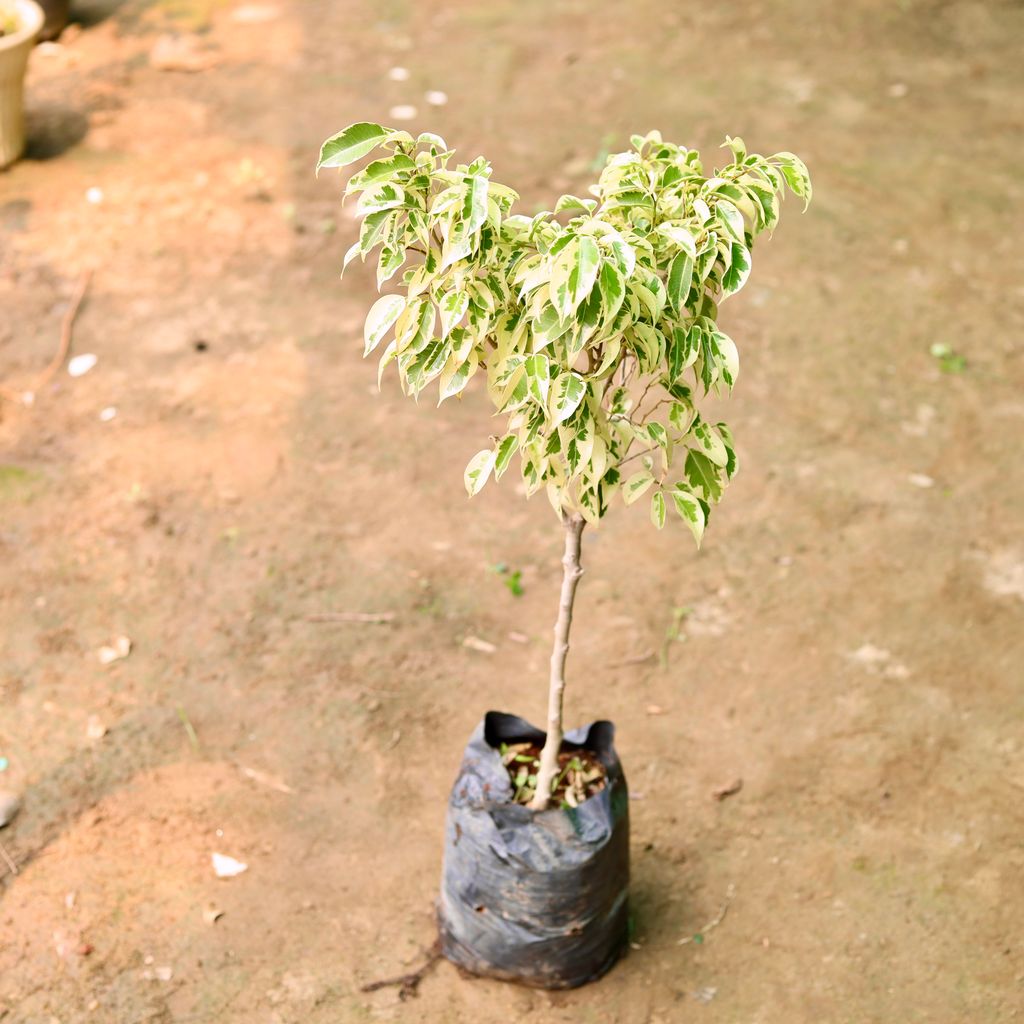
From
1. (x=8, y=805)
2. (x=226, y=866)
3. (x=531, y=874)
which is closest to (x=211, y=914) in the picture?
(x=226, y=866)

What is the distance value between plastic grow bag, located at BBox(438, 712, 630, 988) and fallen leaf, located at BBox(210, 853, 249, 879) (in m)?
0.63

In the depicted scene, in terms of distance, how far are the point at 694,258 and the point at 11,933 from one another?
8.19ft

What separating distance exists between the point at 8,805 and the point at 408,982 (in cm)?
131

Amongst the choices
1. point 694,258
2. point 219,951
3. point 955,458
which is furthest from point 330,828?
point 955,458

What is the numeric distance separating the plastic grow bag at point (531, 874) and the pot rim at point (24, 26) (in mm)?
4781

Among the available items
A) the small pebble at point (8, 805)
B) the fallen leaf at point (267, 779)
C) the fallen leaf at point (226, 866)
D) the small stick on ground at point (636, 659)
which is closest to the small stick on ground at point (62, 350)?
the small pebble at point (8, 805)

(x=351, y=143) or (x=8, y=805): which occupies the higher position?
(x=351, y=143)

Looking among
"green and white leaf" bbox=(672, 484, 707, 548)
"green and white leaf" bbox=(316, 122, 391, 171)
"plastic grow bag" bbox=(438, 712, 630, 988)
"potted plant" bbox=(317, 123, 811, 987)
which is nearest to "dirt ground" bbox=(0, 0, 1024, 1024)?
"plastic grow bag" bbox=(438, 712, 630, 988)

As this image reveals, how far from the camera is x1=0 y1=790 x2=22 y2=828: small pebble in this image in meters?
3.57

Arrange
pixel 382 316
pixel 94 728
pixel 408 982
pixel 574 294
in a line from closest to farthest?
pixel 574 294 → pixel 382 316 → pixel 408 982 → pixel 94 728

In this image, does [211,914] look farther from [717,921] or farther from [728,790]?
[728,790]

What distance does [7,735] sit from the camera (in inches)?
151

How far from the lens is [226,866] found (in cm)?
347

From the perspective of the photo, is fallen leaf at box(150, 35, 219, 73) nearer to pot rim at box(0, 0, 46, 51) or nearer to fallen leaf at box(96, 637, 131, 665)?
pot rim at box(0, 0, 46, 51)
